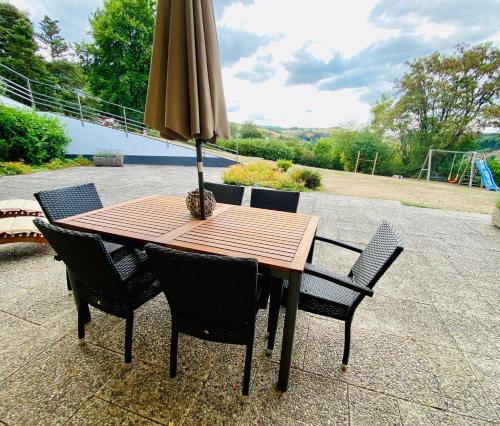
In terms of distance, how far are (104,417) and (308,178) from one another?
701cm

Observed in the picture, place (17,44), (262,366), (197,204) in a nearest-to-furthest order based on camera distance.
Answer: (262,366) → (197,204) → (17,44)

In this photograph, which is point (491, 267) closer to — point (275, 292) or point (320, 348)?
point (320, 348)

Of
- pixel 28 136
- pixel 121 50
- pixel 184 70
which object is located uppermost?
pixel 121 50

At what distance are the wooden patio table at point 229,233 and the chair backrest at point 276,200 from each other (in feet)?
1.48

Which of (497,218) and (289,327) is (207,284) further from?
(497,218)

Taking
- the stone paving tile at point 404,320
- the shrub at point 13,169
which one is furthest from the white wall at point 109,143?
the stone paving tile at point 404,320

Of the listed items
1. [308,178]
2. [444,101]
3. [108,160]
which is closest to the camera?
[308,178]

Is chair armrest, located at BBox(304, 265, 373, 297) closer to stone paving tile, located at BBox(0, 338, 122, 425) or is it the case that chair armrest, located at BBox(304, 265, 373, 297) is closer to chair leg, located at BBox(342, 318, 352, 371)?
chair leg, located at BBox(342, 318, 352, 371)

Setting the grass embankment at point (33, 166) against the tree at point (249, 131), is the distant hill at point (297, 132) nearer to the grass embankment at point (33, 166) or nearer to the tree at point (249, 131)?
the tree at point (249, 131)

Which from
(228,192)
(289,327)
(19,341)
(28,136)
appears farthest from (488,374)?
(28,136)

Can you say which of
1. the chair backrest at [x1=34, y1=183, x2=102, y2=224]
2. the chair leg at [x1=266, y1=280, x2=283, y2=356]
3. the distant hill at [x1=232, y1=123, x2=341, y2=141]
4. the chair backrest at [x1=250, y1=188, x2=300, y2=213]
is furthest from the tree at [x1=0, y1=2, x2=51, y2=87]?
the chair leg at [x1=266, y1=280, x2=283, y2=356]

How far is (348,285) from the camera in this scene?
1.34 meters

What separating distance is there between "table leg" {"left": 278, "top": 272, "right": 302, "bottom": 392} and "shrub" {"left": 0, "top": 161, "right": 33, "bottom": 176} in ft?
28.7

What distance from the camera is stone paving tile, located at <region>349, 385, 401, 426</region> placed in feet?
4.13
